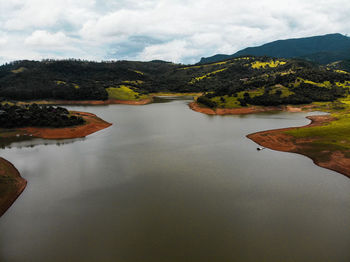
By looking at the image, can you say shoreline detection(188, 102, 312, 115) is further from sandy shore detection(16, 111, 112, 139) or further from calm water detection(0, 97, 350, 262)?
calm water detection(0, 97, 350, 262)

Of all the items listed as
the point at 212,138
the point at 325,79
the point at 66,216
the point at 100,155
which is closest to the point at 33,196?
the point at 66,216

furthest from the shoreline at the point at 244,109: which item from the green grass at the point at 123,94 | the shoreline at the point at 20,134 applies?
the green grass at the point at 123,94

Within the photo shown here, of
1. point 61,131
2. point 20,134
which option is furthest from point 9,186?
point 20,134

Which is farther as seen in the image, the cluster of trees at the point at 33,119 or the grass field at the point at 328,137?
the cluster of trees at the point at 33,119

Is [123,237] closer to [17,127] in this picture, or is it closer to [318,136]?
[318,136]

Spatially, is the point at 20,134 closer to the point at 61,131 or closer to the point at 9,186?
the point at 61,131

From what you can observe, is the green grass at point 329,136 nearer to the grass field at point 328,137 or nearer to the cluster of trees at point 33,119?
the grass field at point 328,137
